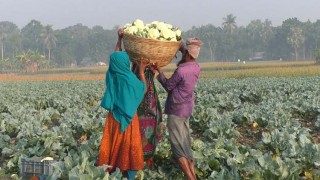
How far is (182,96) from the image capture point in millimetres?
5113

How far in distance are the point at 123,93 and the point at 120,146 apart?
0.64 metres

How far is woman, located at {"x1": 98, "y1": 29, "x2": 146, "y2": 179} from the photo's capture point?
4715 mm

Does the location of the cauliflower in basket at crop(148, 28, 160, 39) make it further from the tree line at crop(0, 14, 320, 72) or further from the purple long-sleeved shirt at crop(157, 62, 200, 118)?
the tree line at crop(0, 14, 320, 72)

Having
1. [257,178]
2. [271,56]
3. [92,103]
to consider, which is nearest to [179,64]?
[257,178]

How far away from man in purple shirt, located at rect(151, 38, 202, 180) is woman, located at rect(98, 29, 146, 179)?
444mm

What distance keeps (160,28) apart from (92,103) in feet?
38.5

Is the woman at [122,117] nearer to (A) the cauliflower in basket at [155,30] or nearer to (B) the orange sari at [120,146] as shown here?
(B) the orange sari at [120,146]

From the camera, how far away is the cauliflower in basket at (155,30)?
477cm

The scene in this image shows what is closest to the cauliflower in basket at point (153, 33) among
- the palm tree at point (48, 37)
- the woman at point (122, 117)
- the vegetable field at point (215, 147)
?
the woman at point (122, 117)

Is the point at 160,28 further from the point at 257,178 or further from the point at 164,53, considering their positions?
the point at 257,178

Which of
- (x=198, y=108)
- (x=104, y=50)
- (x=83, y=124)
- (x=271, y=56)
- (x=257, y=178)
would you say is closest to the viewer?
(x=257, y=178)

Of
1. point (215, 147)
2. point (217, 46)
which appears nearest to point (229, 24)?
point (217, 46)

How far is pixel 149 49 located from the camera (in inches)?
185

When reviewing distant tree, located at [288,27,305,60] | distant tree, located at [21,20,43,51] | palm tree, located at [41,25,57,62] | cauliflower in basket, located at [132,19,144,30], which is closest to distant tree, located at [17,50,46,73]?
palm tree, located at [41,25,57,62]
